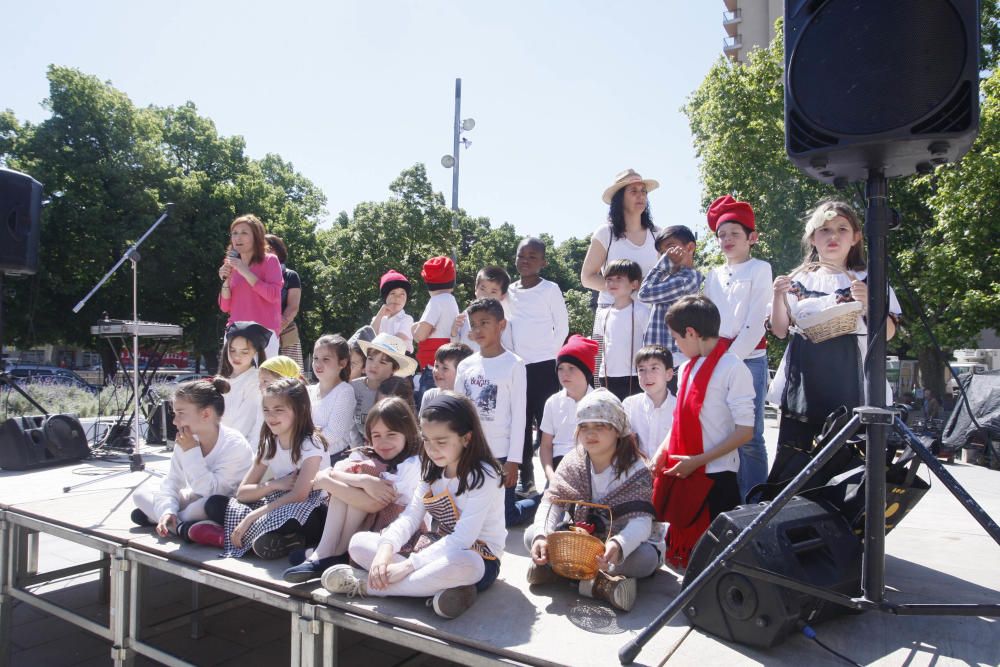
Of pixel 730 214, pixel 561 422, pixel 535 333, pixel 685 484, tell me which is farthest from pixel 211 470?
pixel 730 214

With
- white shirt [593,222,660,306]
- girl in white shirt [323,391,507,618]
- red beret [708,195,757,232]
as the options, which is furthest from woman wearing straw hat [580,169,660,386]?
girl in white shirt [323,391,507,618]

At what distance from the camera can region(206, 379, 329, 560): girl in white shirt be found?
9.12 ft

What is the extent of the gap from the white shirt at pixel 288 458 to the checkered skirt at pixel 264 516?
137mm

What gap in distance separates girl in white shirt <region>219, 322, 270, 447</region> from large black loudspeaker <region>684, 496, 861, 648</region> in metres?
2.80

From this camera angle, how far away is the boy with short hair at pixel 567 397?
3.54 metres

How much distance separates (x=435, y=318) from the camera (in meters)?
4.90

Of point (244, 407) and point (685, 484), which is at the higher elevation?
point (244, 407)

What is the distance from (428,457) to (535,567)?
0.59 m

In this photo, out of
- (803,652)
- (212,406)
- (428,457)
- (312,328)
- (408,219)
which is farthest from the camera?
(312,328)

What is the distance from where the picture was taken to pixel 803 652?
1.84m

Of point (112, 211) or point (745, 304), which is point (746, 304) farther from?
point (112, 211)

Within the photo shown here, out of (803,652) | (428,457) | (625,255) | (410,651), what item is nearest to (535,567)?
(428,457)

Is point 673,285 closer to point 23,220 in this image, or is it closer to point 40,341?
point 23,220

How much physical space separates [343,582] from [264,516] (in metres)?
0.75
